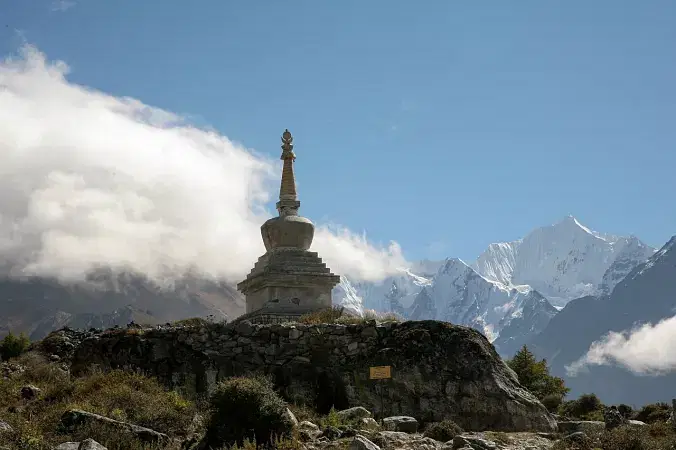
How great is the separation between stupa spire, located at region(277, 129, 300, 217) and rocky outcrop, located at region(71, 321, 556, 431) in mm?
19044

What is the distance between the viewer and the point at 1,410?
1697 centimetres

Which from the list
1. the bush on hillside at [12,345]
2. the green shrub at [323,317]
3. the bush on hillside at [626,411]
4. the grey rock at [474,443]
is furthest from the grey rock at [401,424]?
A: the bush on hillside at [12,345]

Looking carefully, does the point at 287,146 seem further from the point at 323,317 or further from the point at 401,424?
the point at 401,424

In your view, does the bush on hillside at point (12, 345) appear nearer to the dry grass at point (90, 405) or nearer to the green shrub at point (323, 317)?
the green shrub at point (323, 317)

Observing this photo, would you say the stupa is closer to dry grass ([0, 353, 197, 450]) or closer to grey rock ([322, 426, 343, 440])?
dry grass ([0, 353, 197, 450])

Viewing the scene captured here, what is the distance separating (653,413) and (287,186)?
2106 centimetres

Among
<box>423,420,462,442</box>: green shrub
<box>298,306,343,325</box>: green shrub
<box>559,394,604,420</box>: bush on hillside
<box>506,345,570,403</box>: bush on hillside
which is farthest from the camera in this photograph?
<box>506,345,570,403</box>: bush on hillside

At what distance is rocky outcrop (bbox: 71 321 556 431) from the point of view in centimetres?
1873

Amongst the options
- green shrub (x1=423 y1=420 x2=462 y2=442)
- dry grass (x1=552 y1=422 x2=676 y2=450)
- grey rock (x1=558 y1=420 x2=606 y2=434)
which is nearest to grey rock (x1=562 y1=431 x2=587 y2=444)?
dry grass (x1=552 y1=422 x2=676 y2=450)

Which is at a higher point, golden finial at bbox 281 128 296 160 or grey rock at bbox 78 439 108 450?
golden finial at bbox 281 128 296 160

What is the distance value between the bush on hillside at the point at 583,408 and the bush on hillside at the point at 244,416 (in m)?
12.1

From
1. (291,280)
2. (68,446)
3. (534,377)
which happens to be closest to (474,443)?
(68,446)

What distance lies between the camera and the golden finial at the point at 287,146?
40719mm

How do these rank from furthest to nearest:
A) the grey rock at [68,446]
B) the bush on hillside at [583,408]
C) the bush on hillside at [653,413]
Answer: the bush on hillside at [583,408], the bush on hillside at [653,413], the grey rock at [68,446]
